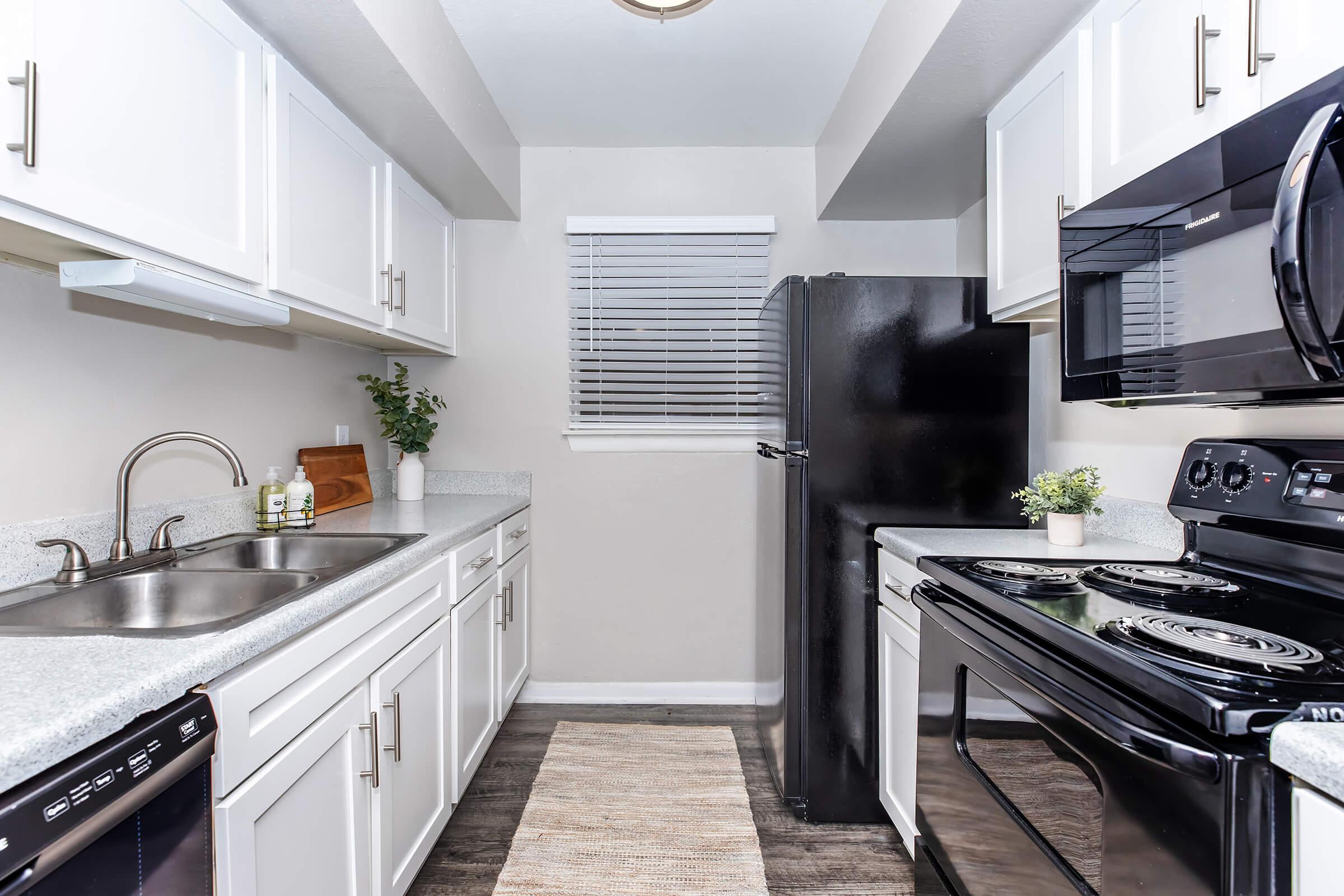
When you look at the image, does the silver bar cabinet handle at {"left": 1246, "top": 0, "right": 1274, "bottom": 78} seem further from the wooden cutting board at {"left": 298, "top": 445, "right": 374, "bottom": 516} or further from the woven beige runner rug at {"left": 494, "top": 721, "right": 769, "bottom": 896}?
the wooden cutting board at {"left": 298, "top": 445, "right": 374, "bottom": 516}

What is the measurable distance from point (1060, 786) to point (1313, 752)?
38 centimetres

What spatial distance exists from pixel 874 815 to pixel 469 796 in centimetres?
130

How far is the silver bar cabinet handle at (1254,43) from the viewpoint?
1.00 meters

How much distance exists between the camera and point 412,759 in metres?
1.62

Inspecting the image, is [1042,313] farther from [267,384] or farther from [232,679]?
[267,384]

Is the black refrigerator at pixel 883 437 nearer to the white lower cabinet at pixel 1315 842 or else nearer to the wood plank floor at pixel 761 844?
the wood plank floor at pixel 761 844

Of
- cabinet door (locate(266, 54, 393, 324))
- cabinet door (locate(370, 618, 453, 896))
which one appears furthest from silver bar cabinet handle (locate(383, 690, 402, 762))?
cabinet door (locate(266, 54, 393, 324))

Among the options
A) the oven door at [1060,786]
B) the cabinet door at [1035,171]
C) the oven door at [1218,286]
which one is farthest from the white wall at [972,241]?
the oven door at [1060,786]

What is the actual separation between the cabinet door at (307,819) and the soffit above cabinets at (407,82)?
1.45 meters

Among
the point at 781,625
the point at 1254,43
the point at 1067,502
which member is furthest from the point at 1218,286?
the point at 781,625

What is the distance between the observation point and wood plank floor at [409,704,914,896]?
1.78 metres

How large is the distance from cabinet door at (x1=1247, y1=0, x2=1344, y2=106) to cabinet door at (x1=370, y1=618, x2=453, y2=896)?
1.91m

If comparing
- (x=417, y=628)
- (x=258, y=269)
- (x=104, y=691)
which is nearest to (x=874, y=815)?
(x=417, y=628)

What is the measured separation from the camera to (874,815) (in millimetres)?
2023
